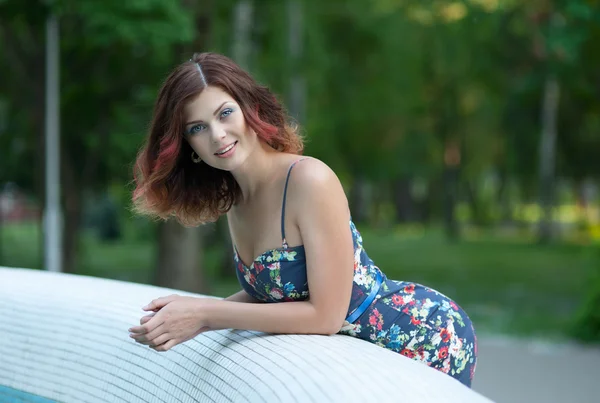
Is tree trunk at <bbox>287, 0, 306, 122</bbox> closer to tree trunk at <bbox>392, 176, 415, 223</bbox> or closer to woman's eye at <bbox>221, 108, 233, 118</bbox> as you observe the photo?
woman's eye at <bbox>221, 108, 233, 118</bbox>

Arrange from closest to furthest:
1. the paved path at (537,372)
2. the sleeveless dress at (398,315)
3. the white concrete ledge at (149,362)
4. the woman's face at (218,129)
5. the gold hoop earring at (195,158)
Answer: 1. the white concrete ledge at (149,362)
2. the woman's face at (218,129)
3. the sleeveless dress at (398,315)
4. the gold hoop earring at (195,158)
5. the paved path at (537,372)

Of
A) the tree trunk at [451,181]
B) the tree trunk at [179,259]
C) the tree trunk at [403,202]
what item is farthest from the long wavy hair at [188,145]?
the tree trunk at [403,202]

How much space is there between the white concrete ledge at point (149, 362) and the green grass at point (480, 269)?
316 inches

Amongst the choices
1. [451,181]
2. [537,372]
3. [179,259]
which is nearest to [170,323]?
[537,372]

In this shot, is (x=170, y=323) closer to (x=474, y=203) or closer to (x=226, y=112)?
(x=226, y=112)

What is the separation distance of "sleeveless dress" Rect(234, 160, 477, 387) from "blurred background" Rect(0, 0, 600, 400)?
462cm

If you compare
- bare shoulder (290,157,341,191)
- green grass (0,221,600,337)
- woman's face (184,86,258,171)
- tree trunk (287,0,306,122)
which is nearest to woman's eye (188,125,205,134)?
woman's face (184,86,258,171)

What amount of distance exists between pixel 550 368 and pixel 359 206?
2838 centimetres

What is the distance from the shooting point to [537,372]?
9250 mm

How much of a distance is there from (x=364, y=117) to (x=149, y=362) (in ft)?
79.0

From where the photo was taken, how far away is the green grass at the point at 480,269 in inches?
599

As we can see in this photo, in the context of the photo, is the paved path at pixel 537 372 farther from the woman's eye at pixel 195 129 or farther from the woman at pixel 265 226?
the woman's eye at pixel 195 129

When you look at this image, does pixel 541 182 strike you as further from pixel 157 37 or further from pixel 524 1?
pixel 157 37

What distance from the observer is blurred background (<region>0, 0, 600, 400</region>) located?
12984mm
